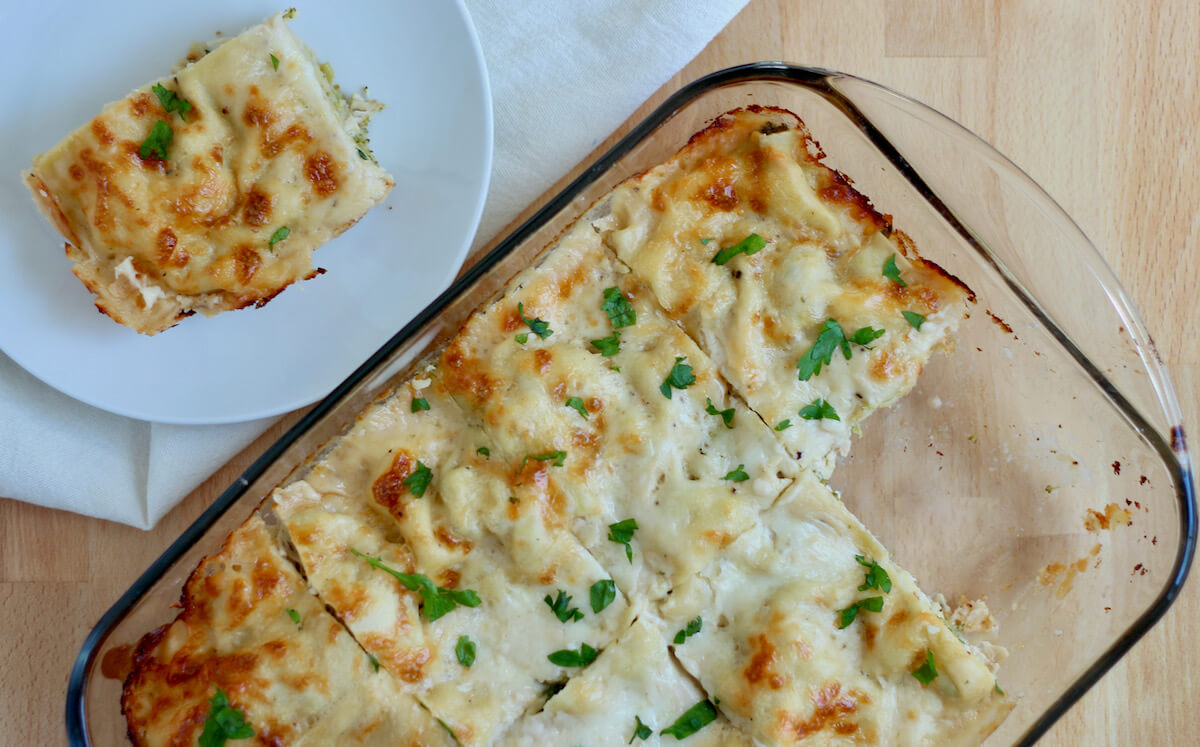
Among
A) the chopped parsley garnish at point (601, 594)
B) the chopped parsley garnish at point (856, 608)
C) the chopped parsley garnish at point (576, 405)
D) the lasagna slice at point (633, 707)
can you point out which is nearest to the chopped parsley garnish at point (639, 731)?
the lasagna slice at point (633, 707)

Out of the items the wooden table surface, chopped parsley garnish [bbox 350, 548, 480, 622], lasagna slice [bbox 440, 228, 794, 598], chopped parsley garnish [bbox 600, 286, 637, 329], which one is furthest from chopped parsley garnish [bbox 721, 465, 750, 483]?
the wooden table surface

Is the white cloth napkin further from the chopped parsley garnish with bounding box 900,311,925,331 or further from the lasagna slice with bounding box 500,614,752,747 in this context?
the lasagna slice with bounding box 500,614,752,747

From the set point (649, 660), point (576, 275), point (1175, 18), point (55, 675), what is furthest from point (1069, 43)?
point (55, 675)

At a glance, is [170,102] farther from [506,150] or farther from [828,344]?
[828,344]

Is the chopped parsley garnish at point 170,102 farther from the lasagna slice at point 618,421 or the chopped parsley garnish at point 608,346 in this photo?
the chopped parsley garnish at point 608,346

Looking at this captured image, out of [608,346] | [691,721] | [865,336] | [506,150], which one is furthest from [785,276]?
[691,721]

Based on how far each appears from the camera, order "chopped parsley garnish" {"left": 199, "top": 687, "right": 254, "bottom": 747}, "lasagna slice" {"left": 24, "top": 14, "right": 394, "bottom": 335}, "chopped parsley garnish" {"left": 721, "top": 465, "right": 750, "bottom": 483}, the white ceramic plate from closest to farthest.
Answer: "chopped parsley garnish" {"left": 199, "top": 687, "right": 254, "bottom": 747} < "chopped parsley garnish" {"left": 721, "top": 465, "right": 750, "bottom": 483} < "lasagna slice" {"left": 24, "top": 14, "right": 394, "bottom": 335} < the white ceramic plate
